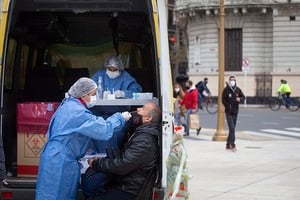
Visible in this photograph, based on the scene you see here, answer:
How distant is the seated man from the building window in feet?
132

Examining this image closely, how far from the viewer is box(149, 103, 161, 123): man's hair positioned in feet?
19.5

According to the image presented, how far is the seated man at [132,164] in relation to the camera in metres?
5.61

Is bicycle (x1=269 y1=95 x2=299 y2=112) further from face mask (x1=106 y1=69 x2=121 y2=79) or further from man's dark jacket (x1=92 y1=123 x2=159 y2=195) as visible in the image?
man's dark jacket (x1=92 y1=123 x2=159 y2=195)

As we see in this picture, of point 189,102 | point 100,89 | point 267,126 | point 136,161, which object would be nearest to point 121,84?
point 100,89

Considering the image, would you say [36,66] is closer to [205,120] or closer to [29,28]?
[29,28]

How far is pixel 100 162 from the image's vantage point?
572cm

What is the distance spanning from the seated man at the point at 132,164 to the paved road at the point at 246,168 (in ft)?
4.16

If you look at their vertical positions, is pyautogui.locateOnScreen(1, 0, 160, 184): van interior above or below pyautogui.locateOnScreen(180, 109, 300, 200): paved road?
above

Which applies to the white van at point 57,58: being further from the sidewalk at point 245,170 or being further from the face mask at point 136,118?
the sidewalk at point 245,170

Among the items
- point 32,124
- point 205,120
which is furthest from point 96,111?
point 205,120

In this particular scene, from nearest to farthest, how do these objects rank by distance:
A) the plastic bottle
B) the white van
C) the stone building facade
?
the white van, the plastic bottle, the stone building facade

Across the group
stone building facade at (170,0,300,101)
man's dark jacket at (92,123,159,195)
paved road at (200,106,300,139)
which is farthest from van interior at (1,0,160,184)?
stone building facade at (170,0,300,101)

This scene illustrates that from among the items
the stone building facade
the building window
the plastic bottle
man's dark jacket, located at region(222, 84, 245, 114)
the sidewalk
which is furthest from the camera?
the building window

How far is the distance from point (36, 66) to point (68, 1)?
175 cm
